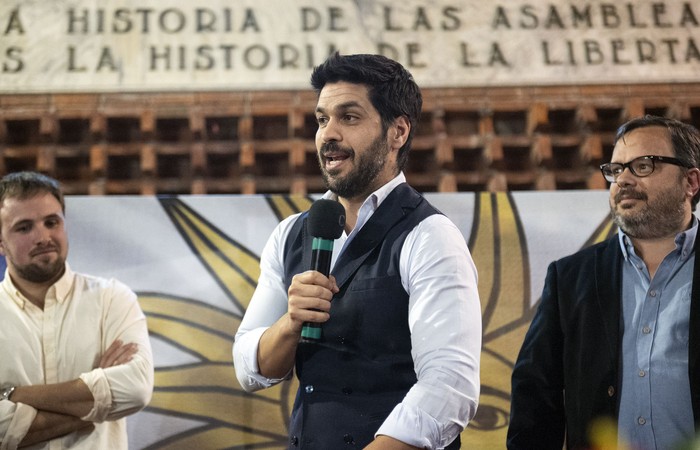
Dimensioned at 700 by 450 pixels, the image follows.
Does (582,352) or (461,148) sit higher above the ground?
(461,148)

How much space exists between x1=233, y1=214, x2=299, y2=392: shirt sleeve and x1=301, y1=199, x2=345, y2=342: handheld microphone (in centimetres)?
27

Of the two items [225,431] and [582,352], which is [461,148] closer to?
[225,431]

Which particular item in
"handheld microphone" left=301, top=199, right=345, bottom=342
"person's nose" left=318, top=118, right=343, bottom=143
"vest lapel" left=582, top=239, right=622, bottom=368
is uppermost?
"person's nose" left=318, top=118, right=343, bottom=143

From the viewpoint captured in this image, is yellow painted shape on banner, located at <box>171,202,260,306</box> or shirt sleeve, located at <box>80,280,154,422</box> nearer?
shirt sleeve, located at <box>80,280,154,422</box>

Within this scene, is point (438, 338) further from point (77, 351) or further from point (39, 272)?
point (39, 272)

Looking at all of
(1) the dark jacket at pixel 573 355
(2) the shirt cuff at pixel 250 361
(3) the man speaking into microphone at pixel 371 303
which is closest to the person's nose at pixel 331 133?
(3) the man speaking into microphone at pixel 371 303

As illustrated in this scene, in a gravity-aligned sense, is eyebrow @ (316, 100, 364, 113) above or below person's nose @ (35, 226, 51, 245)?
above

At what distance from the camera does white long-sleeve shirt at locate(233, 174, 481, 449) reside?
68.6 inches

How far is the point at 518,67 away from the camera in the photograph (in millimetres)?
4496

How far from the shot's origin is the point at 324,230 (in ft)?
6.27

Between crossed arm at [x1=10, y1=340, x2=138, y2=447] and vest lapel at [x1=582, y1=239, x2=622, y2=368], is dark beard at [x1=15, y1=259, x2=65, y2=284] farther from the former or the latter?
vest lapel at [x1=582, y1=239, x2=622, y2=368]

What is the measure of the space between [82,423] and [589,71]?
3151mm

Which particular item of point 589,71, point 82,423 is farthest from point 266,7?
point 82,423

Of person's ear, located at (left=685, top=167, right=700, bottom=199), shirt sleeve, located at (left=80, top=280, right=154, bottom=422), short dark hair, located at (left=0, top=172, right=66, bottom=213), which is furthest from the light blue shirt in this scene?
short dark hair, located at (left=0, top=172, right=66, bottom=213)
